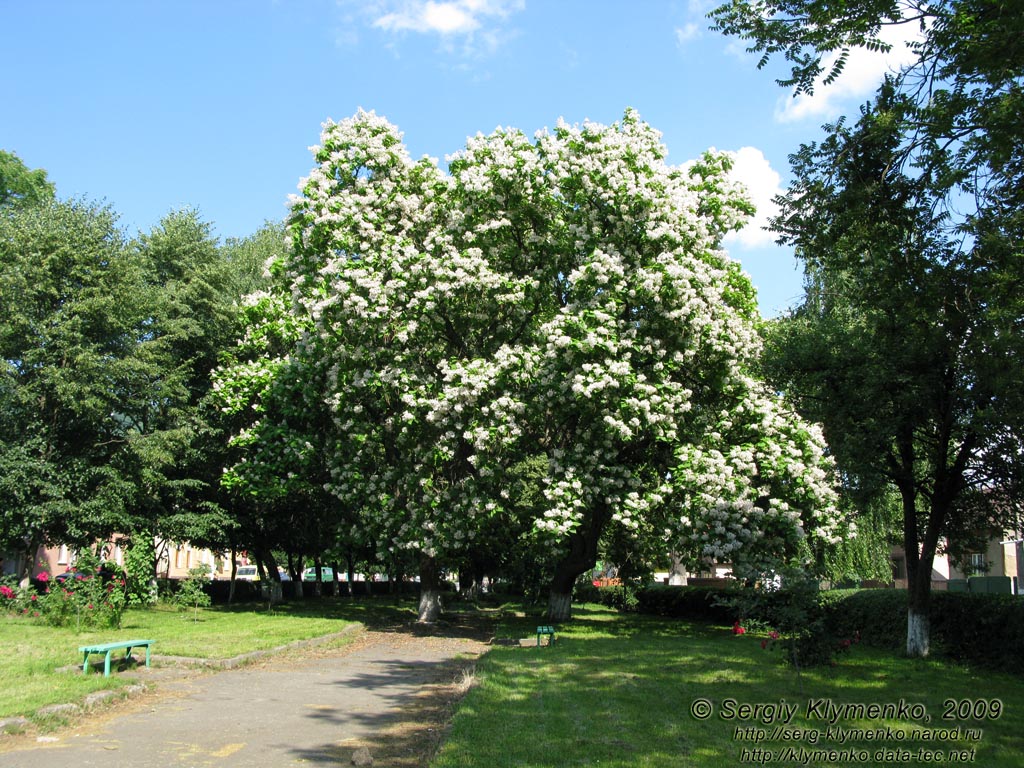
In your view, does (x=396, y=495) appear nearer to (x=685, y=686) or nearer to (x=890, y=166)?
(x=685, y=686)

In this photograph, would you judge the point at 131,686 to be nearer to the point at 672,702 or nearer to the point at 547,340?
the point at 672,702

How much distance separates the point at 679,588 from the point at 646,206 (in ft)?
55.8

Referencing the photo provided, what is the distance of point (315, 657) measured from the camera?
15.2m

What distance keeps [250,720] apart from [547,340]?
10.8 metres

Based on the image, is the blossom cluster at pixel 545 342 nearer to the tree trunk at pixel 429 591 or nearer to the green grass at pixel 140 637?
the tree trunk at pixel 429 591

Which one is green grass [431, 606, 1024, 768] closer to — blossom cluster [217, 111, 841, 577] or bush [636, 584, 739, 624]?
blossom cluster [217, 111, 841, 577]

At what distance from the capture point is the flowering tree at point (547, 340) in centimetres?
1747

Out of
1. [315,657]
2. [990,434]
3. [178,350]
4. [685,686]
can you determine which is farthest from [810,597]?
[178,350]

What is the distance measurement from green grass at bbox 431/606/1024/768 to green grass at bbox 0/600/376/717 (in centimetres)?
481

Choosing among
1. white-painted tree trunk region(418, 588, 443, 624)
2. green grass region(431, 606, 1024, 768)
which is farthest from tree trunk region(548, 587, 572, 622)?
green grass region(431, 606, 1024, 768)

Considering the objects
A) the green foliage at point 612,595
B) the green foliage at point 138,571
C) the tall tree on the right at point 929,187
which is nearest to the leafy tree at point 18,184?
the green foliage at point 138,571

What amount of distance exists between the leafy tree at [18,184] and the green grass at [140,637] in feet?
73.6

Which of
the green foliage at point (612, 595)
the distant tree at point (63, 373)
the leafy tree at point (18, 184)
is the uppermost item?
the leafy tree at point (18, 184)

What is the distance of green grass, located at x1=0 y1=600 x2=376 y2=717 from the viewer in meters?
9.52
